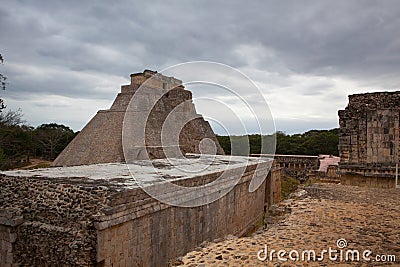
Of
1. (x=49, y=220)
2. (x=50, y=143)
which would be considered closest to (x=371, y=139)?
(x=49, y=220)

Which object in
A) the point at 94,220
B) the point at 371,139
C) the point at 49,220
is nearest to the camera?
the point at 94,220

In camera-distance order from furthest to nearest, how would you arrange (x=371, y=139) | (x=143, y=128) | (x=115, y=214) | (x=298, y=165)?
(x=298, y=165) < (x=143, y=128) < (x=371, y=139) < (x=115, y=214)

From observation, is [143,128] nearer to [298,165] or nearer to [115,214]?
[115,214]

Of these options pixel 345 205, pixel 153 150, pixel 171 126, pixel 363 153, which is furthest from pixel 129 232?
pixel 171 126

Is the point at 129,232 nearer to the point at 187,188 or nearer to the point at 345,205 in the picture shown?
the point at 187,188

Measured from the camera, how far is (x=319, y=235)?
3.86 metres

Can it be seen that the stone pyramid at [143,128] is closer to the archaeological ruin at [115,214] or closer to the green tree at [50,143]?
the archaeological ruin at [115,214]

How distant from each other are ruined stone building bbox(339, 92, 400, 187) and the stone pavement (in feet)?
9.17

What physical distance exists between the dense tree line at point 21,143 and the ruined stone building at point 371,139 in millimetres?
14951

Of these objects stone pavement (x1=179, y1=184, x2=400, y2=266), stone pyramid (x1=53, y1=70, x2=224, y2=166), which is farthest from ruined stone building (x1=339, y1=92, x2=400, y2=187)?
stone pyramid (x1=53, y1=70, x2=224, y2=166)

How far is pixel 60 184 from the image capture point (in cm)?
509

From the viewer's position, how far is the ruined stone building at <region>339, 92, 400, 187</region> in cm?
817

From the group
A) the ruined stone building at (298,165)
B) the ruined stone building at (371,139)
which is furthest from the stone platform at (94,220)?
the ruined stone building at (298,165)

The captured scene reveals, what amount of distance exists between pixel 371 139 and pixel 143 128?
346 inches
